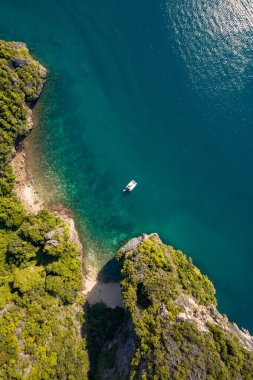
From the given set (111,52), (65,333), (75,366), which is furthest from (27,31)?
(75,366)

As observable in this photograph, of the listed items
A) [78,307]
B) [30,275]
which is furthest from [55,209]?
[78,307]

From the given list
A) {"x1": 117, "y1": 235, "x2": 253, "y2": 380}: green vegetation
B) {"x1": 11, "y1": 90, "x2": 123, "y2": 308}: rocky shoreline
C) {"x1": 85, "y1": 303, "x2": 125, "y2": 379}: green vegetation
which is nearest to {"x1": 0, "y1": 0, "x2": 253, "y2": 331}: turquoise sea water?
{"x1": 11, "y1": 90, "x2": 123, "y2": 308}: rocky shoreline

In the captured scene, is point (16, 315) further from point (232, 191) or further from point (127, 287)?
point (232, 191)

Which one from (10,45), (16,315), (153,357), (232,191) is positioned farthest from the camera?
(232,191)

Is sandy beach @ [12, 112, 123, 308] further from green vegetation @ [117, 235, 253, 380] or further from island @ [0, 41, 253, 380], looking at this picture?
green vegetation @ [117, 235, 253, 380]

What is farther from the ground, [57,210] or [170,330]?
[57,210]

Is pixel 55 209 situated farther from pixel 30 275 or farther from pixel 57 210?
pixel 30 275
